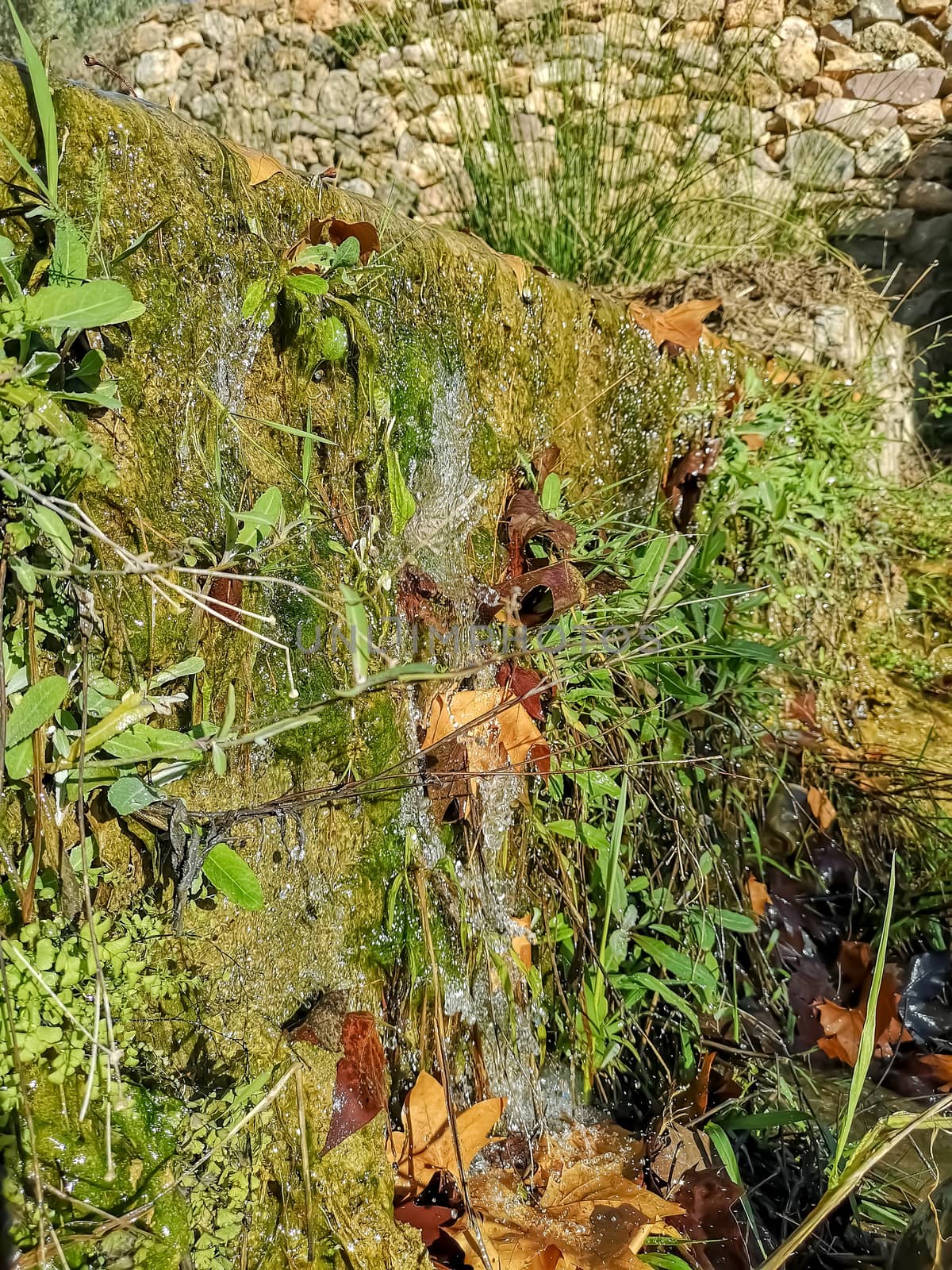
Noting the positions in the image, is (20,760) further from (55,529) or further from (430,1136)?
(430,1136)

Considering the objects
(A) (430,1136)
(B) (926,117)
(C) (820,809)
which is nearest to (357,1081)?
(A) (430,1136)

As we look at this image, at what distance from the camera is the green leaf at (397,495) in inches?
62.3

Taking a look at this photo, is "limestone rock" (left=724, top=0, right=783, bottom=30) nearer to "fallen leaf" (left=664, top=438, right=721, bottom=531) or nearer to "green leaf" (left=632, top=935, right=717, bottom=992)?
"fallen leaf" (left=664, top=438, right=721, bottom=531)

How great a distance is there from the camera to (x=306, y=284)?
4.64ft

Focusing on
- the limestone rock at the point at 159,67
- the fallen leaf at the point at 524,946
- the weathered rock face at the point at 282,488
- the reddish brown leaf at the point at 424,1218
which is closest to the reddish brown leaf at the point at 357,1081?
the weathered rock face at the point at 282,488

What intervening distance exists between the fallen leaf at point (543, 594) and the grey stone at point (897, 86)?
3.09 metres

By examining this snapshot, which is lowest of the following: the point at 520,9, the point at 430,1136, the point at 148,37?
the point at 430,1136

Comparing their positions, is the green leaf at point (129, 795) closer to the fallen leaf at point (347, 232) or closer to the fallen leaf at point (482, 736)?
the fallen leaf at point (482, 736)

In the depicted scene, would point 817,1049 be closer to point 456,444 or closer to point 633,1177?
point 633,1177

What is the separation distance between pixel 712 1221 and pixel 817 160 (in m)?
3.94

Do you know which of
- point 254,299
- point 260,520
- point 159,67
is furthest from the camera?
point 159,67

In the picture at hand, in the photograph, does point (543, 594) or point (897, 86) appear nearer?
point (543, 594)

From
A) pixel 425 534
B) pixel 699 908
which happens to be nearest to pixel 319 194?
pixel 425 534

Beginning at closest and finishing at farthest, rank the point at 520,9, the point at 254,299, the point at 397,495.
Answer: the point at 254,299 < the point at 397,495 < the point at 520,9
